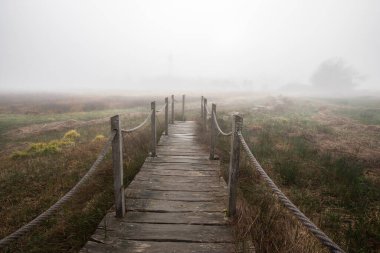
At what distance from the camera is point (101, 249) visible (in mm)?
2852

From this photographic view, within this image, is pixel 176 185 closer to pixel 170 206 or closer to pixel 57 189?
pixel 170 206

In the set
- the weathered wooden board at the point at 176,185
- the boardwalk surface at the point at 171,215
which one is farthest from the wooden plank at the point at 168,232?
the weathered wooden board at the point at 176,185

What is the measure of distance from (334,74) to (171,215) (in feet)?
297

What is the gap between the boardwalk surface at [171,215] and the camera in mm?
2979

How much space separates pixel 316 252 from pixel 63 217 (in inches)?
155

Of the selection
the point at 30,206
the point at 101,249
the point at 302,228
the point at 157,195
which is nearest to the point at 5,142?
the point at 30,206

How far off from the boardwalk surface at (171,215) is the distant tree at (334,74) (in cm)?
8724

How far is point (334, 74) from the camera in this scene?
77938mm

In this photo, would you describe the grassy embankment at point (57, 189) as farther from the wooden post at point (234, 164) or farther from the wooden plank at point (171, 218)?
the wooden post at point (234, 164)

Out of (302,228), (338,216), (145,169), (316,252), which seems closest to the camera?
(316,252)

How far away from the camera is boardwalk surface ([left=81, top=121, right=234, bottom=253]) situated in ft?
9.77

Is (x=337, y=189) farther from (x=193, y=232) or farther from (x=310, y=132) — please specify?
(x=310, y=132)

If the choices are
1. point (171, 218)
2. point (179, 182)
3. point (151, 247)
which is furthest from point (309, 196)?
point (151, 247)

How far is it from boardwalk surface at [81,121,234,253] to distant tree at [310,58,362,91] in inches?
3435
